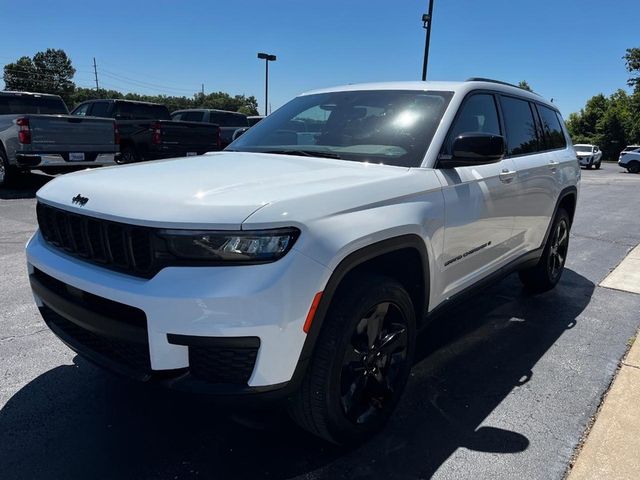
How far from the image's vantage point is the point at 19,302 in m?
4.39

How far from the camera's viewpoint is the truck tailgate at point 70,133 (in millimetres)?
9523

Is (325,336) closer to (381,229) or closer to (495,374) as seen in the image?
(381,229)

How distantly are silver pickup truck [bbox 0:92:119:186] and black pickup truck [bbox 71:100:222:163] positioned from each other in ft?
5.05

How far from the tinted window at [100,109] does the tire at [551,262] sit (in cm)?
1215

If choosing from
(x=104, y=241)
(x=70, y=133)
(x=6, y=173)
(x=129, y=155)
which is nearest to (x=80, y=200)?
(x=104, y=241)

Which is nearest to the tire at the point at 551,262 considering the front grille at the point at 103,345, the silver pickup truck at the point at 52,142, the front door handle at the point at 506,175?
the front door handle at the point at 506,175

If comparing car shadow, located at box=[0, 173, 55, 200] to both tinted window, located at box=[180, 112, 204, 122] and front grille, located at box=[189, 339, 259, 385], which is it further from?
front grille, located at box=[189, 339, 259, 385]

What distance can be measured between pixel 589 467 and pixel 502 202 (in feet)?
5.81

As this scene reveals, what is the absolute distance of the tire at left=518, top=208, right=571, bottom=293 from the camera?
198 inches

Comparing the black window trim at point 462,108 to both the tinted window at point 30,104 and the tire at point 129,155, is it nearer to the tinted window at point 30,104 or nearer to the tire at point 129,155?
the tinted window at point 30,104

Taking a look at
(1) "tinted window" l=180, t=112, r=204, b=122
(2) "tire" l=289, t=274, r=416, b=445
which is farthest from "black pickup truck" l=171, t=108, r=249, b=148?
(2) "tire" l=289, t=274, r=416, b=445

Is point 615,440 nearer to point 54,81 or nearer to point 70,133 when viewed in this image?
point 70,133

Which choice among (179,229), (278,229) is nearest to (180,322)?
Answer: (179,229)

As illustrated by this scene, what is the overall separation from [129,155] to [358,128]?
11.2m
